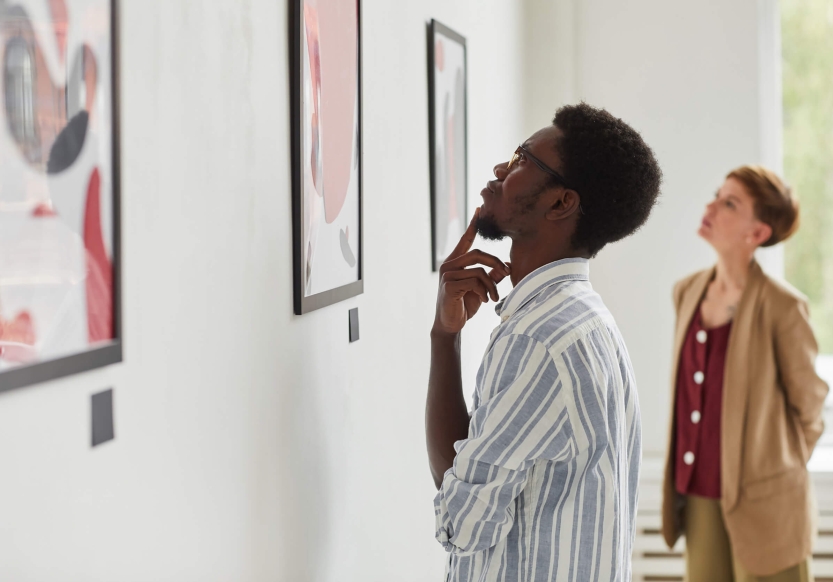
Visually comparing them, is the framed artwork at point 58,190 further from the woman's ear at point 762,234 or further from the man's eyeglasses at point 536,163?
the woman's ear at point 762,234

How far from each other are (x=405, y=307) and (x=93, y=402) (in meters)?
1.13

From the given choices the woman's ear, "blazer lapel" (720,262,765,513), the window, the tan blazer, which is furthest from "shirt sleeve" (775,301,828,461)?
the window

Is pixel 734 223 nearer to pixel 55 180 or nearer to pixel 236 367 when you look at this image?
pixel 236 367

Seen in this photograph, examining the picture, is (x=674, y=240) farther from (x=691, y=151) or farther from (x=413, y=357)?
(x=413, y=357)

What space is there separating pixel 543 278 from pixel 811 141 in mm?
2943

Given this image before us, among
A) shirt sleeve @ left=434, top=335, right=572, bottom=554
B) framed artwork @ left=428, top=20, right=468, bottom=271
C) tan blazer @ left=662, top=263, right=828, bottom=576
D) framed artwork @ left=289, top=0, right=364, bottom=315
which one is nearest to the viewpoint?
shirt sleeve @ left=434, top=335, right=572, bottom=554

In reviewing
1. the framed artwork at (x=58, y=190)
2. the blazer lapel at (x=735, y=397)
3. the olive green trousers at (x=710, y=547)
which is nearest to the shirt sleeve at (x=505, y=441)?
→ the framed artwork at (x=58, y=190)

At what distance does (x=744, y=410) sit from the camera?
269cm

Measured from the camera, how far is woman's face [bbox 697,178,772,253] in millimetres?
2859

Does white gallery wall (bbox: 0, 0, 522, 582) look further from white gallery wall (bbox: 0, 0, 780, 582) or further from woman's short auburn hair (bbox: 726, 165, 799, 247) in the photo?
woman's short auburn hair (bbox: 726, 165, 799, 247)

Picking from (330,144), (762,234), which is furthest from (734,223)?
(330,144)

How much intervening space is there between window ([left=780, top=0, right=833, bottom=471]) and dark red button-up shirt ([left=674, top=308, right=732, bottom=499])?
1.13 meters

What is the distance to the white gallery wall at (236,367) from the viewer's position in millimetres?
770

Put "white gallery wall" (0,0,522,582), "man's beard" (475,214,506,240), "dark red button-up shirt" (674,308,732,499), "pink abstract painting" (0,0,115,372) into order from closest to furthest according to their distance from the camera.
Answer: "pink abstract painting" (0,0,115,372) → "white gallery wall" (0,0,522,582) → "man's beard" (475,214,506,240) → "dark red button-up shirt" (674,308,732,499)
